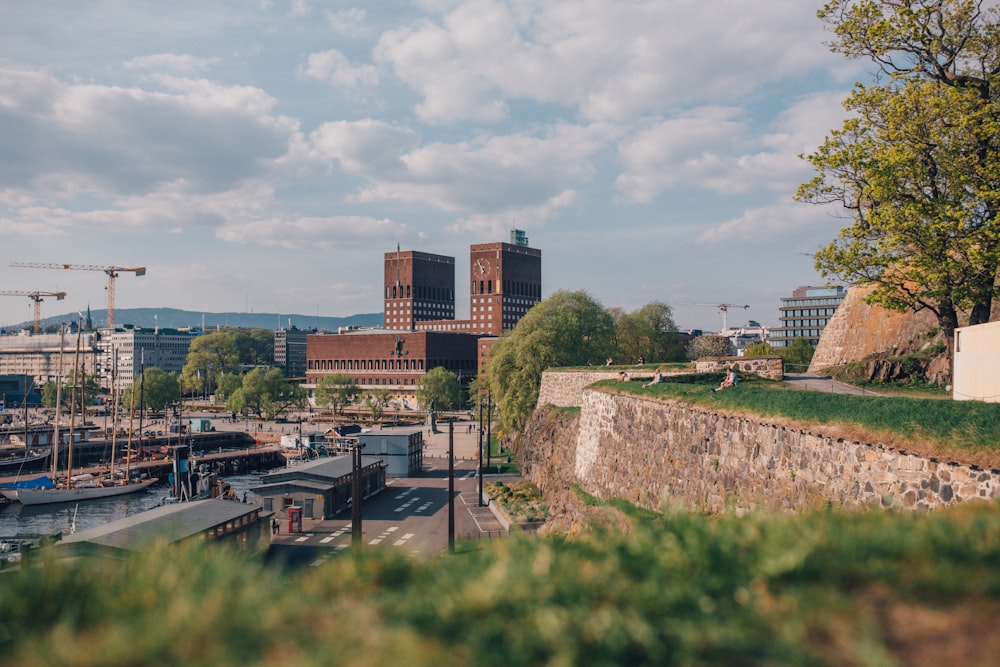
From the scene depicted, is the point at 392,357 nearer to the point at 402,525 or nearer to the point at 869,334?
the point at 402,525

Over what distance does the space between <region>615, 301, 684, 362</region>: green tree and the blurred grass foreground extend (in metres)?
91.1

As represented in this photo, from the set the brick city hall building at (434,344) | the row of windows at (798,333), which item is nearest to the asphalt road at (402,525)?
the brick city hall building at (434,344)

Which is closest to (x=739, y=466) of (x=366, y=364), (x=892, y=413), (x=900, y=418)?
(x=892, y=413)

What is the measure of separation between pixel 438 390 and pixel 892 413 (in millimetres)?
111434

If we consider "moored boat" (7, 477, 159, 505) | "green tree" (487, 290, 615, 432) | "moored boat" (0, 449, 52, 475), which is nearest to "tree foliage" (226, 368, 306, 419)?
"moored boat" (0, 449, 52, 475)

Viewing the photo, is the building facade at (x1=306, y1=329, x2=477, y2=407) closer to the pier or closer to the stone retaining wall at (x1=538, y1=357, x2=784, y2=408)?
the pier

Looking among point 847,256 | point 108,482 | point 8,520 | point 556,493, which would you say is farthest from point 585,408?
point 108,482

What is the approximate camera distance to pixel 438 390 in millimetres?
125312

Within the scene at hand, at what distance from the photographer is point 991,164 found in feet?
80.6

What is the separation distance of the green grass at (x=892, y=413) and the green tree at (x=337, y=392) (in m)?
114

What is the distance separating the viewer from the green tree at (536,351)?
238 ft

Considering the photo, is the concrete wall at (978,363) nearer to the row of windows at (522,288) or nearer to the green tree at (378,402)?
the green tree at (378,402)

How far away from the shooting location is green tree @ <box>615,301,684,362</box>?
331 ft

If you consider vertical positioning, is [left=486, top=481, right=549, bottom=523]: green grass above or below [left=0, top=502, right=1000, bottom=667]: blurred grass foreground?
below
